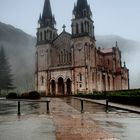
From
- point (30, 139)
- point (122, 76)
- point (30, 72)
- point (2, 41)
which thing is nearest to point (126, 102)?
point (30, 139)

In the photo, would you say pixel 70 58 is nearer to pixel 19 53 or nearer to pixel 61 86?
pixel 61 86

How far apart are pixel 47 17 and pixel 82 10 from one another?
10620 millimetres

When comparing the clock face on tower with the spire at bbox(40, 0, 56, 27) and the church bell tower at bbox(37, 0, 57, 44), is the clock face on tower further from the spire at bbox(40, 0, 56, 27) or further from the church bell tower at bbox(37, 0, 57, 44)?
the spire at bbox(40, 0, 56, 27)

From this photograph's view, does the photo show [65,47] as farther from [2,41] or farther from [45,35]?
[2,41]

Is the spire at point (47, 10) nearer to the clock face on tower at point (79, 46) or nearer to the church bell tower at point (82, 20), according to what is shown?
the church bell tower at point (82, 20)

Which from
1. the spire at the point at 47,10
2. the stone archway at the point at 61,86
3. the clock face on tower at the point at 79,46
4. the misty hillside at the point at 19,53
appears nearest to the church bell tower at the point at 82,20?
the clock face on tower at the point at 79,46

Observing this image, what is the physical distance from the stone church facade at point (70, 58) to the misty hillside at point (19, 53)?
52.6 m

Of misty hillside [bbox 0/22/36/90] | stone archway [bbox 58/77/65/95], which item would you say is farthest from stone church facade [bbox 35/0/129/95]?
misty hillside [bbox 0/22/36/90]

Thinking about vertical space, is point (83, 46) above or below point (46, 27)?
below

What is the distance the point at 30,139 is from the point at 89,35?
2425 inches

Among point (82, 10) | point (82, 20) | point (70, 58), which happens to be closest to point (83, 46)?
point (70, 58)

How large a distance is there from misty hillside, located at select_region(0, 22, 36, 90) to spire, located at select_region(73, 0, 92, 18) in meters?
60.3

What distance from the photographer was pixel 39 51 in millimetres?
74625

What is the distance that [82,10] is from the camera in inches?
2766
